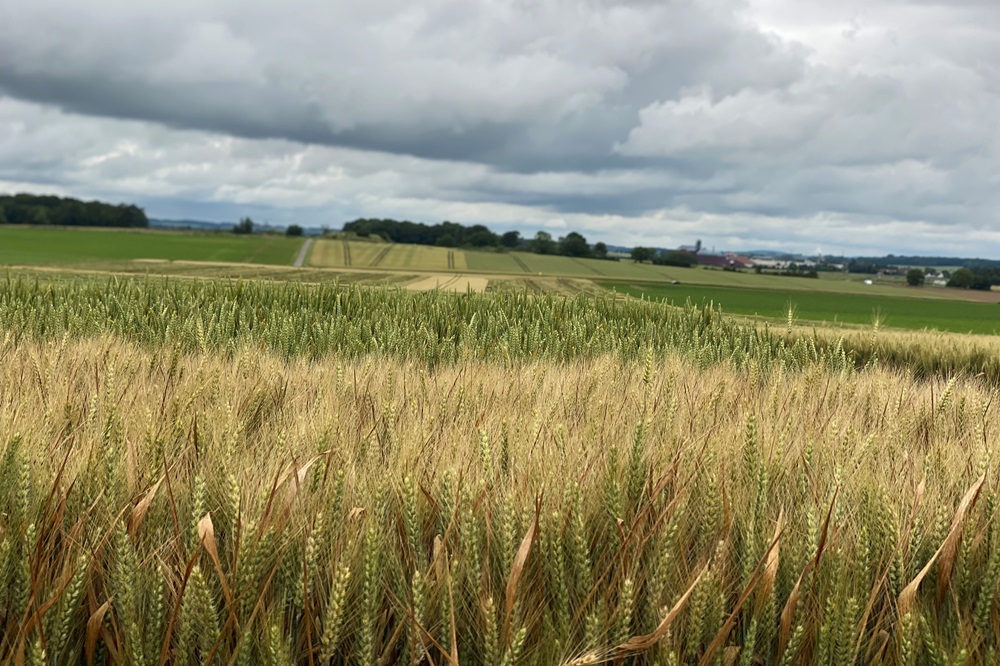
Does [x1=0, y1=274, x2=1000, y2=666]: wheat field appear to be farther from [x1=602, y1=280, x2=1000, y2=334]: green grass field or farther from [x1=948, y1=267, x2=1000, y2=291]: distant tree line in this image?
[x1=948, y1=267, x2=1000, y2=291]: distant tree line

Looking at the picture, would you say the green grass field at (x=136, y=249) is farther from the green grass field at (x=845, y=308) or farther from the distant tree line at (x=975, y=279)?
the distant tree line at (x=975, y=279)

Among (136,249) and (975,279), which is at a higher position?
(975,279)

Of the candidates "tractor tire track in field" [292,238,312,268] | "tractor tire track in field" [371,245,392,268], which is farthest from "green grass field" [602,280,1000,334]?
"tractor tire track in field" [292,238,312,268]

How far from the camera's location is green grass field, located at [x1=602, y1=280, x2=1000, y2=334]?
21.0m

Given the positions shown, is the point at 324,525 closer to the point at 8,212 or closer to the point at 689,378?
the point at 689,378

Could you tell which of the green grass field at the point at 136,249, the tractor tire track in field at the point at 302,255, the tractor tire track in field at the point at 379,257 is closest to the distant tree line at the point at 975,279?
the tractor tire track in field at the point at 379,257

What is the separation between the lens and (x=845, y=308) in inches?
1057

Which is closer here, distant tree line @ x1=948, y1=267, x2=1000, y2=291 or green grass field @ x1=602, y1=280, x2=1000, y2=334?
green grass field @ x1=602, y1=280, x2=1000, y2=334

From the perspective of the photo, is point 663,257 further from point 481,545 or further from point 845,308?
point 481,545

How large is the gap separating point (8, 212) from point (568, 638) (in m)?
89.6


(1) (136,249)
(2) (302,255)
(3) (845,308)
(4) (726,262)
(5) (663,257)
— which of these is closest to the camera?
(3) (845,308)

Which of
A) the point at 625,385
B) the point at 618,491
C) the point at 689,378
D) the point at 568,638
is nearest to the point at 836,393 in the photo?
the point at 689,378

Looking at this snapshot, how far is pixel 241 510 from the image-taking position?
150 centimetres

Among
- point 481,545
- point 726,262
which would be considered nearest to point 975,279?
point 726,262
